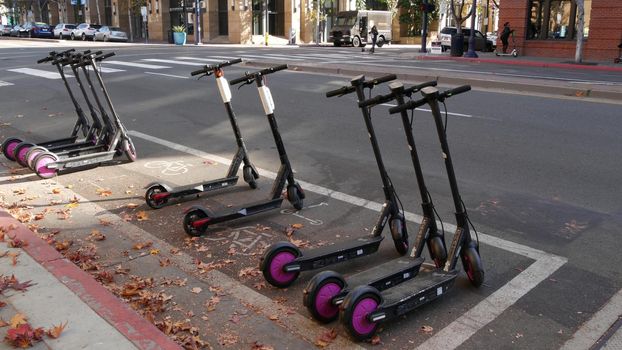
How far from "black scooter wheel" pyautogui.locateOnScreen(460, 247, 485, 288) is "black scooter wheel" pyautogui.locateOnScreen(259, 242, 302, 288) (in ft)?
3.95

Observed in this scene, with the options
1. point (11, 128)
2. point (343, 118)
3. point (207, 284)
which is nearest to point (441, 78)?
point (343, 118)

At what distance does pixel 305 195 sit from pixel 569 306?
3.16m

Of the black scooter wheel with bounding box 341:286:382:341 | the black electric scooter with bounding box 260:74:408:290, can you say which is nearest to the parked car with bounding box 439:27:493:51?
the black electric scooter with bounding box 260:74:408:290

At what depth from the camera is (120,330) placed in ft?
11.3

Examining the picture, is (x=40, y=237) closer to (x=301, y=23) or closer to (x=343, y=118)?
(x=343, y=118)

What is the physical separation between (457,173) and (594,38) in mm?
24528

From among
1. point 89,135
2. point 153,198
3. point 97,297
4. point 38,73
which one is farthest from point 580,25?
point 97,297

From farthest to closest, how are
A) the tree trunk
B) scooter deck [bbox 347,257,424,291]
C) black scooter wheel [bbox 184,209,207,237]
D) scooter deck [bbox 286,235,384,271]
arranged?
1. the tree trunk
2. black scooter wheel [bbox 184,209,207,237]
3. scooter deck [bbox 286,235,384,271]
4. scooter deck [bbox 347,257,424,291]

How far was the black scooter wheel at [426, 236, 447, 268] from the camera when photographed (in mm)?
4324

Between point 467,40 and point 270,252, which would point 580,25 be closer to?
point 467,40

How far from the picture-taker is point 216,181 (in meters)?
6.34

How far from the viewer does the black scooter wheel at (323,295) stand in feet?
12.0

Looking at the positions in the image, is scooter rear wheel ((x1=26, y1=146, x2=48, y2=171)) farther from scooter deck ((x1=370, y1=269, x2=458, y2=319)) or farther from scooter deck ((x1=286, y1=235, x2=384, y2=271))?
scooter deck ((x1=370, y1=269, x2=458, y2=319))

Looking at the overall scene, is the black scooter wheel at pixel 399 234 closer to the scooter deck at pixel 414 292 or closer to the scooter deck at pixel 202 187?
the scooter deck at pixel 414 292
